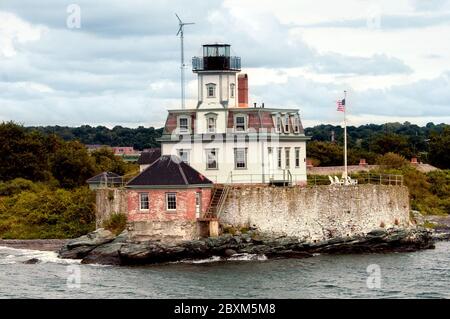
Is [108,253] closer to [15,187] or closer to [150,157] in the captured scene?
[150,157]

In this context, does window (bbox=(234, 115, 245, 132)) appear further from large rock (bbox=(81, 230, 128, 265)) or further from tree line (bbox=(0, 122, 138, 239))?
tree line (bbox=(0, 122, 138, 239))

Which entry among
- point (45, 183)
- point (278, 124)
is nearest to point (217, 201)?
point (278, 124)

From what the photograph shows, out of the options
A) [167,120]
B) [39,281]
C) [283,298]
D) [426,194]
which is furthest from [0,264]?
[426,194]

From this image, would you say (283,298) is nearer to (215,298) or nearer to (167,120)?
(215,298)

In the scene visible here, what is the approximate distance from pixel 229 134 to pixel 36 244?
1434 centimetres

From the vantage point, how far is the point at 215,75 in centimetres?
6438

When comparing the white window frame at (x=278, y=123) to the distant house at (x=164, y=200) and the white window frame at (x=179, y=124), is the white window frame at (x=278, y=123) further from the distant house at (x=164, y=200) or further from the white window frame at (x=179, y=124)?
the distant house at (x=164, y=200)

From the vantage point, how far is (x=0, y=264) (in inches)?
2282

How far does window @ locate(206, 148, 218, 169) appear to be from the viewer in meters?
62.8

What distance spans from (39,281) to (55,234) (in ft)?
70.3

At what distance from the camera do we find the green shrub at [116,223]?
6044 centimetres

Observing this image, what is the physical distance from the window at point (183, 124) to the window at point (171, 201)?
674 centimetres

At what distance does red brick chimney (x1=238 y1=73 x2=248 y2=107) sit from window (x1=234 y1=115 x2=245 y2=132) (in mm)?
3089
